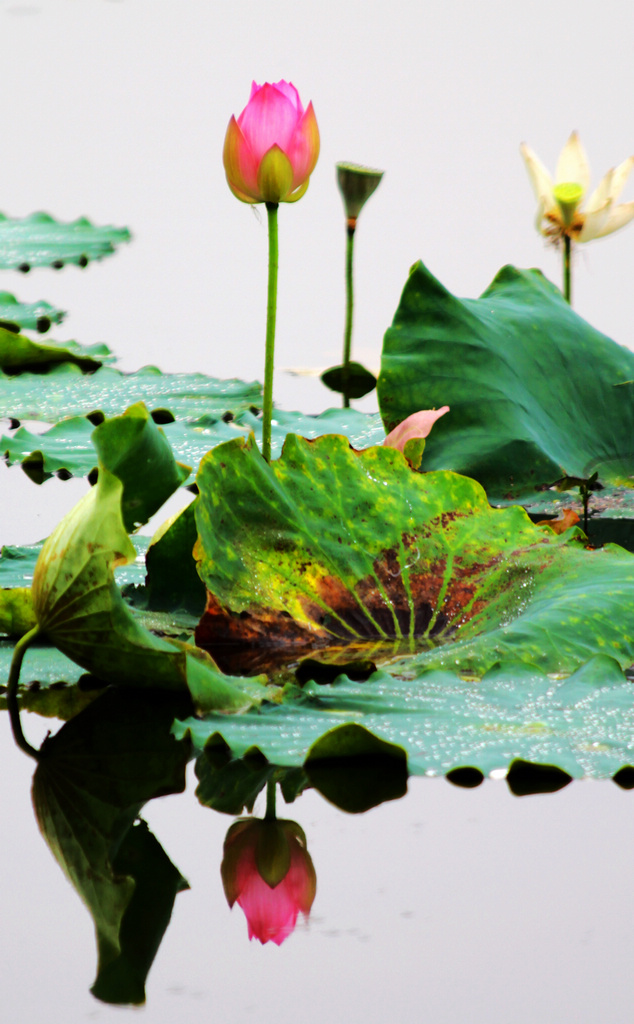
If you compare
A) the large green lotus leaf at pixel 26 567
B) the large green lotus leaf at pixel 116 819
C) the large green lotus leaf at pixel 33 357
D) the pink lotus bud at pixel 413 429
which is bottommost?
the large green lotus leaf at pixel 116 819

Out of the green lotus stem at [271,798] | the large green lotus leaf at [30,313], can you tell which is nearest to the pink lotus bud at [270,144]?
the green lotus stem at [271,798]

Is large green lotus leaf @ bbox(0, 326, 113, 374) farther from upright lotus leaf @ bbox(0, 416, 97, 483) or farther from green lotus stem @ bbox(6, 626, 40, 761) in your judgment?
green lotus stem @ bbox(6, 626, 40, 761)

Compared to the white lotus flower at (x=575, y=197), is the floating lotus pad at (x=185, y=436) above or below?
below

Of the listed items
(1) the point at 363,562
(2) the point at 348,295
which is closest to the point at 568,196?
(2) the point at 348,295

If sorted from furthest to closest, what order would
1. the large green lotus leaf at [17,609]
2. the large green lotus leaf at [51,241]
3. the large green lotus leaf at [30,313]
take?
the large green lotus leaf at [51,241], the large green lotus leaf at [30,313], the large green lotus leaf at [17,609]

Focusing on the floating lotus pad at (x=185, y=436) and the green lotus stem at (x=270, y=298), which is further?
the floating lotus pad at (x=185, y=436)

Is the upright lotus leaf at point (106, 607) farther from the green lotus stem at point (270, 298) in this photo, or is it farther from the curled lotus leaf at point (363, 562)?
the green lotus stem at point (270, 298)

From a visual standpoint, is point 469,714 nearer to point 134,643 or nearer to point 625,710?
point 625,710

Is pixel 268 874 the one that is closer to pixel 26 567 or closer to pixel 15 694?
pixel 15 694

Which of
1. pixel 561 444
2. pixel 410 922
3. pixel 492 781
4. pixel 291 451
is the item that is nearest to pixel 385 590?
pixel 291 451
